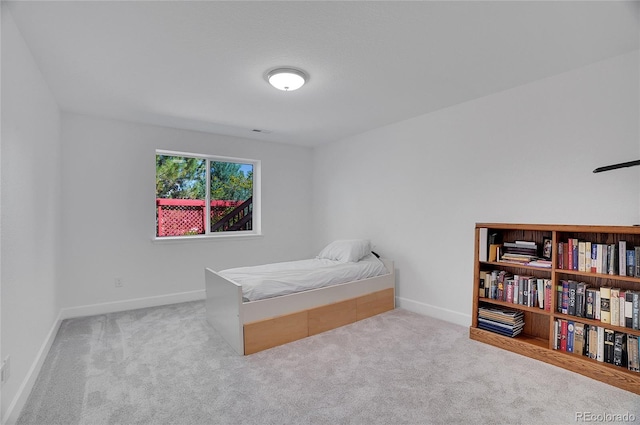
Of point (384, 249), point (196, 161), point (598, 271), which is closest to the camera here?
point (598, 271)

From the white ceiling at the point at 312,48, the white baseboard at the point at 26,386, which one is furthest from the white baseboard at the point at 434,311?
the white baseboard at the point at 26,386

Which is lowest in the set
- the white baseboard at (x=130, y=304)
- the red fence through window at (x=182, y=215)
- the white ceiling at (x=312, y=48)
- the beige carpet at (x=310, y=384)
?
the beige carpet at (x=310, y=384)

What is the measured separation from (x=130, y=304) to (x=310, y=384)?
276cm

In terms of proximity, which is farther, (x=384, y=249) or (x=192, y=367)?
(x=384, y=249)

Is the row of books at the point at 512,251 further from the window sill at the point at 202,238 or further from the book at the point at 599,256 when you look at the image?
the window sill at the point at 202,238

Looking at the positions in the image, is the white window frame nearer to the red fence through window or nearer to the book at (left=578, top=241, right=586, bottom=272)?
the red fence through window

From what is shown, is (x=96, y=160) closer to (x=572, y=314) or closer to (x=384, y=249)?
(x=384, y=249)

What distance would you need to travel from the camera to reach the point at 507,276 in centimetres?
288

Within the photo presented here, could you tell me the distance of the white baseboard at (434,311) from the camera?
321cm

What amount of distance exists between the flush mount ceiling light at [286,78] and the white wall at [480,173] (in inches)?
68.4

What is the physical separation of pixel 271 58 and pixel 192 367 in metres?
2.37

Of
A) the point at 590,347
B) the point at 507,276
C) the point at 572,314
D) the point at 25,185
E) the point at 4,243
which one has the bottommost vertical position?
the point at 590,347

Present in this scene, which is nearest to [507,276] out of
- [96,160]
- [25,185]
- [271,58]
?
[271,58]

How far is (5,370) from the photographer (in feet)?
5.43
